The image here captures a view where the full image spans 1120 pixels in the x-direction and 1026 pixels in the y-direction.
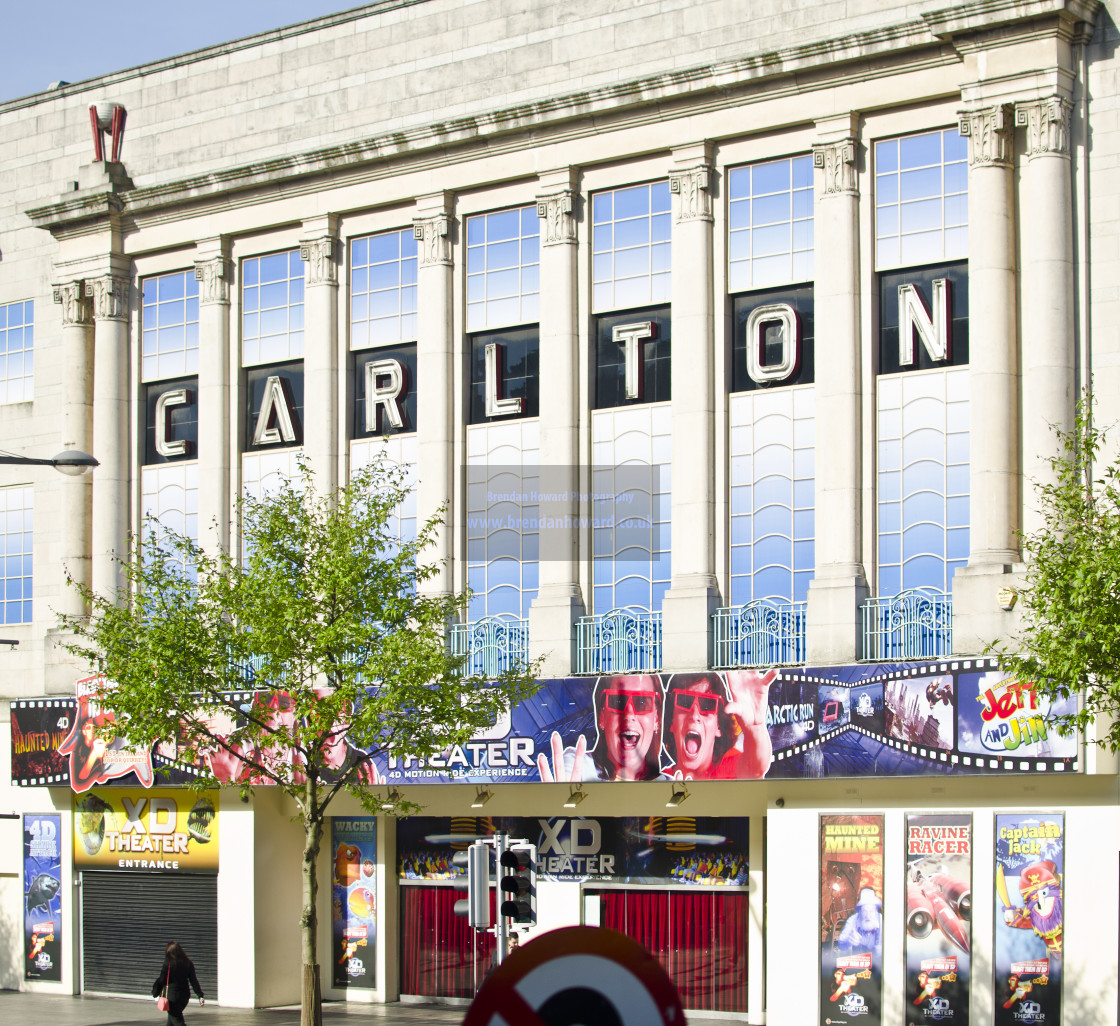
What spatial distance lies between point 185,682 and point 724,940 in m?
9.00

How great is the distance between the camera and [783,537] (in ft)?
87.2

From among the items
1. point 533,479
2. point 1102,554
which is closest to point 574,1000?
point 1102,554

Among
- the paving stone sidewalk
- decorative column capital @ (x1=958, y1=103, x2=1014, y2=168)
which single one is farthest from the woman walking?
decorative column capital @ (x1=958, y1=103, x2=1014, y2=168)

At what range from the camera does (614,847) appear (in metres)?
27.9

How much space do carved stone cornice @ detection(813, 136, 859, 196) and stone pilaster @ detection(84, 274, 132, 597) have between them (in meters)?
14.7

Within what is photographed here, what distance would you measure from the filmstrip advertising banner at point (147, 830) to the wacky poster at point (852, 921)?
11.5 metres

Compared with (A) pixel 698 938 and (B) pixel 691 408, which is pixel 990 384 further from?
(A) pixel 698 938

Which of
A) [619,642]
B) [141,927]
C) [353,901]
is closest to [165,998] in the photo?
[353,901]

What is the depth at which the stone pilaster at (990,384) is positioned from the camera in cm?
2402

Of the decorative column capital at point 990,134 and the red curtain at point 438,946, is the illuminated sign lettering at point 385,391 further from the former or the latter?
the decorative column capital at point 990,134

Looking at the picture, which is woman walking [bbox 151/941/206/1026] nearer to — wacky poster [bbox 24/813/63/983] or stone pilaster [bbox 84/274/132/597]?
wacky poster [bbox 24/813/63/983]

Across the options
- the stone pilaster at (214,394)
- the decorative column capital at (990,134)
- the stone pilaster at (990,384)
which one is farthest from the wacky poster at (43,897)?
the decorative column capital at (990,134)

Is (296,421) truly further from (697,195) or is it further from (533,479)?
(697,195)

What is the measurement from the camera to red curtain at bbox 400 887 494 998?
2928 centimetres
